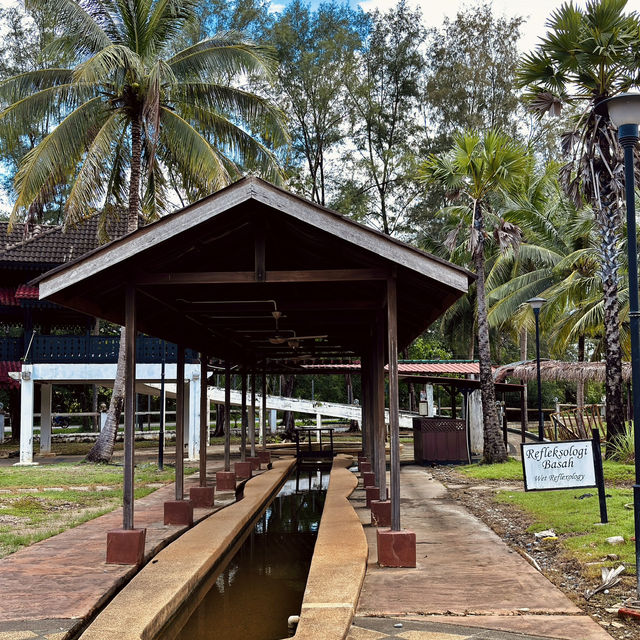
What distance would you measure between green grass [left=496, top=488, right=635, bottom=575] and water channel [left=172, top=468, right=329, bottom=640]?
2.89 meters

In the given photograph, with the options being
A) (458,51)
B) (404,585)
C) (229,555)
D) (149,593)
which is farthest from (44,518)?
(458,51)

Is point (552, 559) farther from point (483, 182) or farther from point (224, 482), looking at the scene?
point (483, 182)

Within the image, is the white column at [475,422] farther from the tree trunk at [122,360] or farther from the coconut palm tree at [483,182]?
the tree trunk at [122,360]

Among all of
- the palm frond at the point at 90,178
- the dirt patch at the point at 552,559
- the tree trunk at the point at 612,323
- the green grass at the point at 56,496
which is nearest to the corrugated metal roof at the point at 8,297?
the green grass at the point at 56,496

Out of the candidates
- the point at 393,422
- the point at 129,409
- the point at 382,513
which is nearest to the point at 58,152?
the point at 129,409

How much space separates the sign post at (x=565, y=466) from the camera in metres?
8.61

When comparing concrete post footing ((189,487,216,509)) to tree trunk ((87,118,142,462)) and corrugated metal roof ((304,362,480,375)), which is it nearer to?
tree trunk ((87,118,142,462))

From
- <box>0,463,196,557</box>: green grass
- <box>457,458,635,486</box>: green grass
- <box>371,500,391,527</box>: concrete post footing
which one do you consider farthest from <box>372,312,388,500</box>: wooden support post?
<box>457,458,635,486</box>: green grass

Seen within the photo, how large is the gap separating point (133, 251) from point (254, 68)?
1200 cm

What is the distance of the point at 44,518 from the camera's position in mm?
10570

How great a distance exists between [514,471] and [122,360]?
394 inches

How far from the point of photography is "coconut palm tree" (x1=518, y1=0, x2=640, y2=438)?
14.4 metres

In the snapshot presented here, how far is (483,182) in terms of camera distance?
18.2 metres

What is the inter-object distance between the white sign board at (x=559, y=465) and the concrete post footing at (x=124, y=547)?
4477 mm
